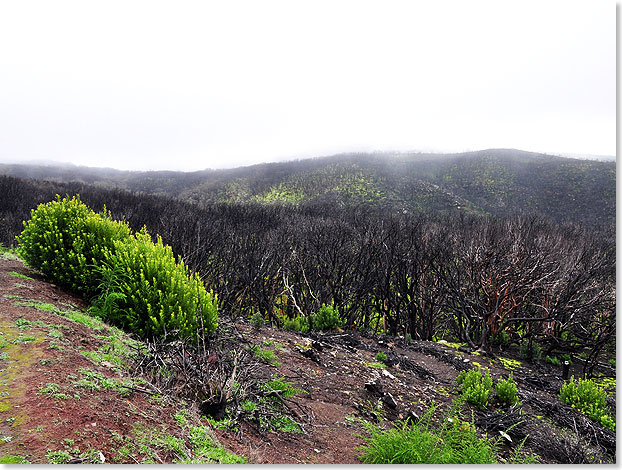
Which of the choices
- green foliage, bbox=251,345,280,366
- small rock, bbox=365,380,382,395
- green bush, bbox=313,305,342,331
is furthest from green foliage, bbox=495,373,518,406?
green bush, bbox=313,305,342,331

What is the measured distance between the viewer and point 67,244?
5.99 m

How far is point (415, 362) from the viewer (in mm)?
7320

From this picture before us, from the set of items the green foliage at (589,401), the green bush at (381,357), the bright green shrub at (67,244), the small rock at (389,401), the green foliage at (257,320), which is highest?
the bright green shrub at (67,244)

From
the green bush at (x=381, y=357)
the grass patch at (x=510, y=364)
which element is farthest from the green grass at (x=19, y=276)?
the grass patch at (x=510, y=364)

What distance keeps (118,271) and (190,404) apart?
304 centimetres

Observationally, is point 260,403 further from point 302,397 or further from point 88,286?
point 88,286

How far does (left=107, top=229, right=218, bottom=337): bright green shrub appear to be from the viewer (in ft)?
15.3

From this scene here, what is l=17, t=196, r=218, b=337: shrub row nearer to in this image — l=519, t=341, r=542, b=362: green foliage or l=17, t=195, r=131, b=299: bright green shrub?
l=17, t=195, r=131, b=299: bright green shrub

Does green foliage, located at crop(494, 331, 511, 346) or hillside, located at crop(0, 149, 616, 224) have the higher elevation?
hillside, located at crop(0, 149, 616, 224)

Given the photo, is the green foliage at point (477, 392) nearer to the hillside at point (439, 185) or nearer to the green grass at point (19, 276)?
the green grass at point (19, 276)

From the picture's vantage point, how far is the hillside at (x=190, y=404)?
2121 millimetres

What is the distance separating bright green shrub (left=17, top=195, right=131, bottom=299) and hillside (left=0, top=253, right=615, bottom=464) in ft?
1.06

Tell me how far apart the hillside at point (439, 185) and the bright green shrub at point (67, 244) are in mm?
39729

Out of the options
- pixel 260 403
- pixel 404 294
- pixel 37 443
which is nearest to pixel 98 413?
pixel 37 443
